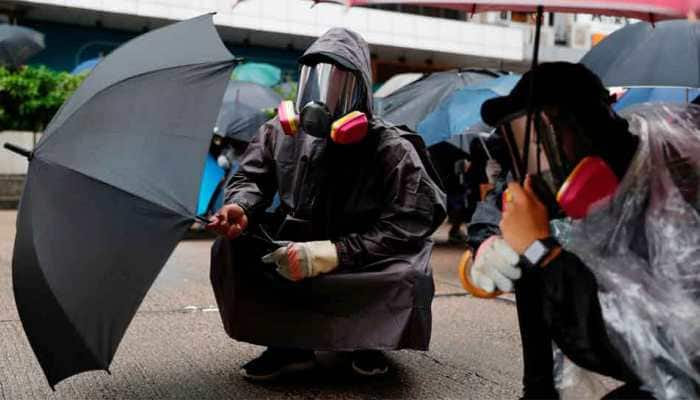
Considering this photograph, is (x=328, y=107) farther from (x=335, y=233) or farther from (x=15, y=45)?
(x=15, y=45)

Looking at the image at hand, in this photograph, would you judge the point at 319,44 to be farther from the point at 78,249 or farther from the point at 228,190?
the point at 78,249

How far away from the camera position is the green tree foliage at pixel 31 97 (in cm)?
1221

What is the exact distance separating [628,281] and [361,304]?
1.42 metres

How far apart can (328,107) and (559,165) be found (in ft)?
4.87

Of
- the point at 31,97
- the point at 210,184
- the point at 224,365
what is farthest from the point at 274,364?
the point at 31,97

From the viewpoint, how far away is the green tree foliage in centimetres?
1221

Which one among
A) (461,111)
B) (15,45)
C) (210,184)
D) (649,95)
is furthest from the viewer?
(15,45)

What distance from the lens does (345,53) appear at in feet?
11.6

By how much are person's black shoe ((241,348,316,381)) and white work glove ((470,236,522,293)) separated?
5.46ft

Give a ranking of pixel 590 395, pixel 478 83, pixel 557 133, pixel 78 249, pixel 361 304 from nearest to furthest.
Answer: pixel 557 133 < pixel 590 395 < pixel 78 249 < pixel 361 304 < pixel 478 83

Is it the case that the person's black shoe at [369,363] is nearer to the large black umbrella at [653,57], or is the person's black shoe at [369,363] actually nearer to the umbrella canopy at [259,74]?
the large black umbrella at [653,57]

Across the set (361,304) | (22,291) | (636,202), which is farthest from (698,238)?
(22,291)

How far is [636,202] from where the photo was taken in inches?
85.3

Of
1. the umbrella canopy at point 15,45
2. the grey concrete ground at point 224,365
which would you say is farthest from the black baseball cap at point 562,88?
the umbrella canopy at point 15,45
